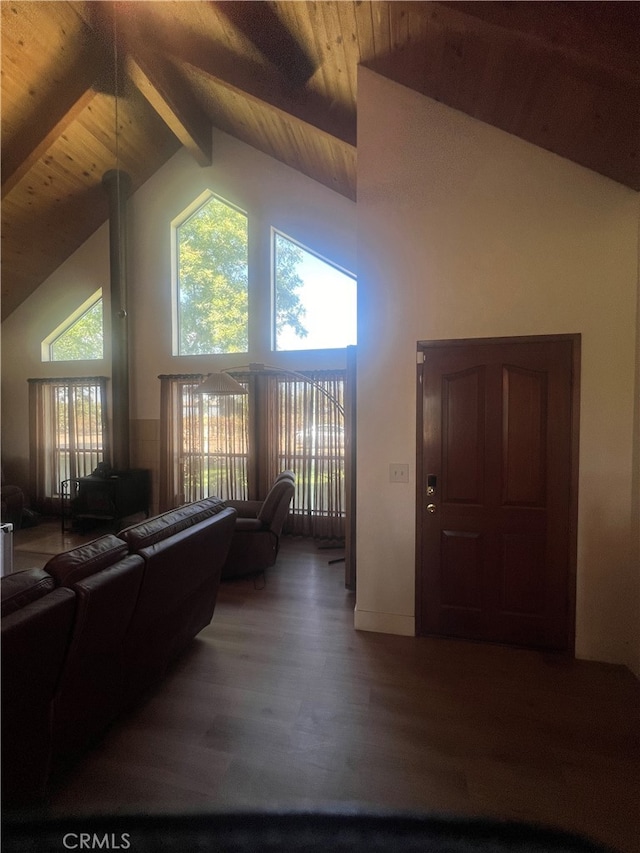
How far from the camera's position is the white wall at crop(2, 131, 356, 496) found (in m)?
4.95

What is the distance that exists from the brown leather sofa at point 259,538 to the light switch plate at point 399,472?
1468 mm

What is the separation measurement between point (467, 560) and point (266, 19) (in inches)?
181

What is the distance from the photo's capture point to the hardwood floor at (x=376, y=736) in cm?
145

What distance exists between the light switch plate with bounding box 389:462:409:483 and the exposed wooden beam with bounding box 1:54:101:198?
18.3 ft

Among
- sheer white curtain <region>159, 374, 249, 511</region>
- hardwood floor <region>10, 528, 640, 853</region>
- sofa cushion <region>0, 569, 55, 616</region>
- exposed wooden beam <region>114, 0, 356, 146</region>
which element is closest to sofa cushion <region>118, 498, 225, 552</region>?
sofa cushion <region>0, 569, 55, 616</region>

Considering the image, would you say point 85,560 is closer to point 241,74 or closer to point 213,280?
point 241,74

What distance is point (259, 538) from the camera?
3576 mm

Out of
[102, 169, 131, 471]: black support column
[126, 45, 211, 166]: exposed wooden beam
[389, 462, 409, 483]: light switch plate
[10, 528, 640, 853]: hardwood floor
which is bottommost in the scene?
[10, 528, 640, 853]: hardwood floor

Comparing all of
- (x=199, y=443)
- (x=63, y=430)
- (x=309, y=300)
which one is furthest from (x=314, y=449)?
(x=63, y=430)

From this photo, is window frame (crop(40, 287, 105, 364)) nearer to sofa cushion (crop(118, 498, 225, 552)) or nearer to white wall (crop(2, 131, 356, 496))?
white wall (crop(2, 131, 356, 496))

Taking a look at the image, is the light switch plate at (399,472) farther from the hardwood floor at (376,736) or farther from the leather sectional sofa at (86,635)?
the leather sectional sofa at (86,635)

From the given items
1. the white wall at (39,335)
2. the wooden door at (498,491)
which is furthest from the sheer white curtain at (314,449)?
the white wall at (39,335)

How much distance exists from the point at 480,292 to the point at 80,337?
657 cm

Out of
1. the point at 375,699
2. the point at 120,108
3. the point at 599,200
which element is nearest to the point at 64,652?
the point at 375,699
